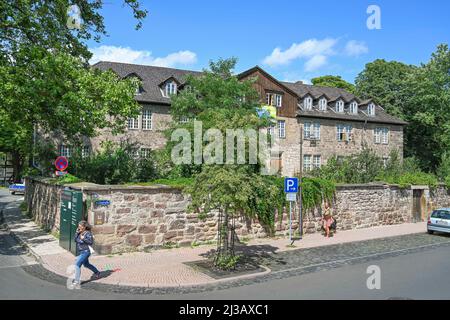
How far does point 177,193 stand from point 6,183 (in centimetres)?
5628

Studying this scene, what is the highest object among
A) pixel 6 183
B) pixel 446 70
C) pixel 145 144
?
pixel 446 70

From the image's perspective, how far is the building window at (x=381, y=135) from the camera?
137ft

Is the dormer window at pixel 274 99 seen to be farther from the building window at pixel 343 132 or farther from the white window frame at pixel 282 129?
the building window at pixel 343 132

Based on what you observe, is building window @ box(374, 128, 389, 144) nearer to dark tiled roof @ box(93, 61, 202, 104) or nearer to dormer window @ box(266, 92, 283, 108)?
dormer window @ box(266, 92, 283, 108)

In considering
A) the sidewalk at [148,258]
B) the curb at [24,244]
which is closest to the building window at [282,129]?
the sidewalk at [148,258]

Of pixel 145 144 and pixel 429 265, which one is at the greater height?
pixel 145 144

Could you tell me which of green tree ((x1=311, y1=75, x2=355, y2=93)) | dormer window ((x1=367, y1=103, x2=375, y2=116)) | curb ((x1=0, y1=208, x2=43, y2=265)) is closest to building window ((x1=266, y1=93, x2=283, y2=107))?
dormer window ((x1=367, y1=103, x2=375, y2=116))

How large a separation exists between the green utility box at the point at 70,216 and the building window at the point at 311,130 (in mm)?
28069

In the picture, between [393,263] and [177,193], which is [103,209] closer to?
[177,193]

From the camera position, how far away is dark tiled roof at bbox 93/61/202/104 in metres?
32.4

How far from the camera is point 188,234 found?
13914mm

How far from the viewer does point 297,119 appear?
1483 inches
